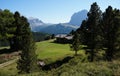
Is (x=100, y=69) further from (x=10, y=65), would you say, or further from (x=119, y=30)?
(x=10, y=65)

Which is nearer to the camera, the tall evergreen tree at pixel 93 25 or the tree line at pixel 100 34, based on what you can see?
the tree line at pixel 100 34

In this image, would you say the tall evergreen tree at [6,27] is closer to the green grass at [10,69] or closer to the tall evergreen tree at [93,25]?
the green grass at [10,69]

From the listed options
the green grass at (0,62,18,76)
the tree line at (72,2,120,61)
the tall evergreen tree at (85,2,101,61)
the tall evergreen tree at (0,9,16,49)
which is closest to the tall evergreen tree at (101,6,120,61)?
the tree line at (72,2,120,61)

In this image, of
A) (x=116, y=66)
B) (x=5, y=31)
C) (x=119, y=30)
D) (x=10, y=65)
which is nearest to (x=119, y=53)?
(x=119, y=30)

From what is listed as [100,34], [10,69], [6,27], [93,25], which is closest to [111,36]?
[100,34]

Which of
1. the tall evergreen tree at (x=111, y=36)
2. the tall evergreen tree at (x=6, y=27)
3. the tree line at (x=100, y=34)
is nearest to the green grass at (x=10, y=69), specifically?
the tree line at (x=100, y=34)

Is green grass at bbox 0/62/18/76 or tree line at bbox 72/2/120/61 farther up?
tree line at bbox 72/2/120/61

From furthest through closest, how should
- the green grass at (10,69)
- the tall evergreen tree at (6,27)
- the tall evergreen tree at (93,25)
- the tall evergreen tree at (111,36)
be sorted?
the tall evergreen tree at (6,27) → the tall evergreen tree at (93,25) → the tall evergreen tree at (111,36) → the green grass at (10,69)

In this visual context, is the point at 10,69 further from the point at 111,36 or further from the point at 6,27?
the point at 6,27

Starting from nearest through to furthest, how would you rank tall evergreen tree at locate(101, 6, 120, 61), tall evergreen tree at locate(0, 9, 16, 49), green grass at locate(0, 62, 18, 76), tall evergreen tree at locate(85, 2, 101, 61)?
green grass at locate(0, 62, 18, 76) < tall evergreen tree at locate(101, 6, 120, 61) < tall evergreen tree at locate(85, 2, 101, 61) < tall evergreen tree at locate(0, 9, 16, 49)

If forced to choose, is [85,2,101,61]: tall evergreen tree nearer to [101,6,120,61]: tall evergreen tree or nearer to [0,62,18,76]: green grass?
[101,6,120,61]: tall evergreen tree

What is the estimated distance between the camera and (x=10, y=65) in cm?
5825

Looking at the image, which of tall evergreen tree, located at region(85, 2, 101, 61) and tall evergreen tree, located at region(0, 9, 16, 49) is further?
tall evergreen tree, located at region(0, 9, 16, 49)

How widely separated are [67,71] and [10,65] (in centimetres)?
4217
